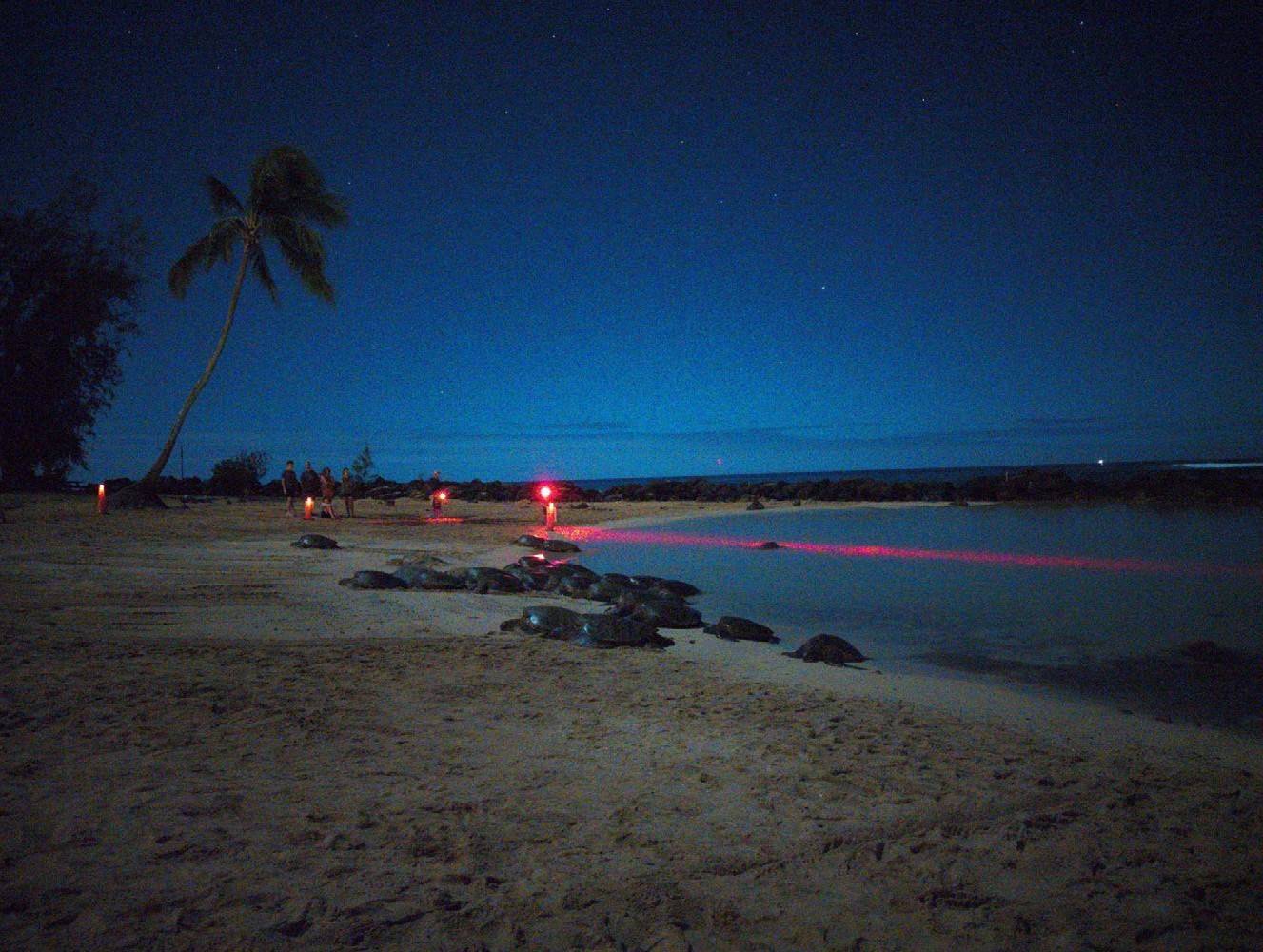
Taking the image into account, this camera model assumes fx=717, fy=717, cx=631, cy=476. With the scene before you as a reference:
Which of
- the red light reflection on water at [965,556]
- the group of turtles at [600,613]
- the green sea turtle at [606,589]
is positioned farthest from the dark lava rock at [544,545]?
the green sea turtle at [606,589]

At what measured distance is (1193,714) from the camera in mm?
5727

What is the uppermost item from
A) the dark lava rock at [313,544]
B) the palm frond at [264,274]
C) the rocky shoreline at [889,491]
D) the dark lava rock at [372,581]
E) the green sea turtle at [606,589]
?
the palm frond at [264,274]

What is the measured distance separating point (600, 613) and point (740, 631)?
5.35 feet

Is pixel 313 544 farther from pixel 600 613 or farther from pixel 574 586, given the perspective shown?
pixel 600 613

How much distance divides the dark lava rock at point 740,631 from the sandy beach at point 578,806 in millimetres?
1525

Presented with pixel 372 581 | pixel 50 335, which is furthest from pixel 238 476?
pixel 372 581

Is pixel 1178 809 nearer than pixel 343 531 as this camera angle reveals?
Yes

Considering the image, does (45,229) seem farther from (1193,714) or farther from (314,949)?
(1193,714)

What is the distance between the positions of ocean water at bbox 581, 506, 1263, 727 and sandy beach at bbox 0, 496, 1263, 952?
1402mm

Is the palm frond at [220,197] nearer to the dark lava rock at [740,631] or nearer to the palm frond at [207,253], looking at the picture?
the palm frond at [207,253]

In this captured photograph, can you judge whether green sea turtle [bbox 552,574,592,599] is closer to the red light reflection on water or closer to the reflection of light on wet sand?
the red light reflection on water

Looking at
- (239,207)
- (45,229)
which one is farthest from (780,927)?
(45,229)

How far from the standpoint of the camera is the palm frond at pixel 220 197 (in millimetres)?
25016

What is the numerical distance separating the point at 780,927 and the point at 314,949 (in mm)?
1623
